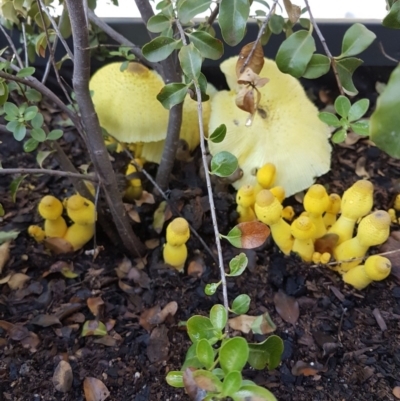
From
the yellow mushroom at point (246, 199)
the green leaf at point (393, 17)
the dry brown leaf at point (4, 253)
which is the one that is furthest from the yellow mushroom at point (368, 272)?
the dry brown leaf at point (4, 253)

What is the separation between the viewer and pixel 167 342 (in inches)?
36.5

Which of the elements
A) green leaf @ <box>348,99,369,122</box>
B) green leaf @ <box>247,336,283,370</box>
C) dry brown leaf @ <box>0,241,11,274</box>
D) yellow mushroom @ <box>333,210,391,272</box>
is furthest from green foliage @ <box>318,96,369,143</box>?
dry brown leaf @ <box>0,241,11,274</box>

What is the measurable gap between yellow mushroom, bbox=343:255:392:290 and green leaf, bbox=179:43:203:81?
1.77 ft

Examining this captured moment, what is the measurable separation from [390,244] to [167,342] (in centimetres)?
57

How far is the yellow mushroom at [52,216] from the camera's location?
102cm

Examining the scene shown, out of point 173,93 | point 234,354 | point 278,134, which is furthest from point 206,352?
point 278,134

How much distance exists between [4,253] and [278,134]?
2.39 feet

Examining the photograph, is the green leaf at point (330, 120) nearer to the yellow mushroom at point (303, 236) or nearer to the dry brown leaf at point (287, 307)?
the yellow mushroom at point (303, 236)

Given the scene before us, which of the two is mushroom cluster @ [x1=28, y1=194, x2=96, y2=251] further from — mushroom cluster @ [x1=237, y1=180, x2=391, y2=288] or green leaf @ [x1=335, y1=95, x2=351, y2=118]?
green leaf @ [x1=335, y1=95, x2=351, y2=118]

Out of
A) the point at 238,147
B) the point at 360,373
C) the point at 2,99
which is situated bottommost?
the point at 360,373

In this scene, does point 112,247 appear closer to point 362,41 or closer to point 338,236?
point 338,236

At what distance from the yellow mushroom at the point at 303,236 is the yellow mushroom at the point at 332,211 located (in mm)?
83

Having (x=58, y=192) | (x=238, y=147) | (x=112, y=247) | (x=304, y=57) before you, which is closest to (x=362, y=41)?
(x=304, y=57)

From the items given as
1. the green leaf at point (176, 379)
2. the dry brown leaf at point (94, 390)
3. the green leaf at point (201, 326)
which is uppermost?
the green leaf at point (201, 326)
